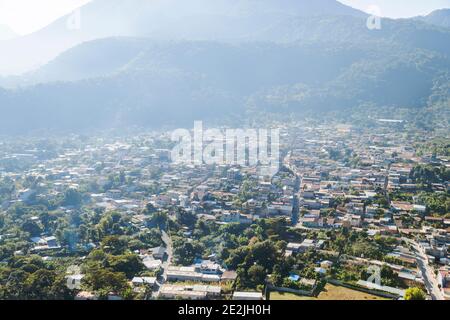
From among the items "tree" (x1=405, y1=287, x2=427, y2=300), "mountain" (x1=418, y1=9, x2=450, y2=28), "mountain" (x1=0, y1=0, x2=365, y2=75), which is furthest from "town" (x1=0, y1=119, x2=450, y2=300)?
"mountain" (x1=418, y1=9, x2=450, y2=28)

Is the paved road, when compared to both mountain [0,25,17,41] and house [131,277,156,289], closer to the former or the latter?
house [131,277,156,289]

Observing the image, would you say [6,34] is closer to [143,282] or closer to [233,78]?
[233,78]

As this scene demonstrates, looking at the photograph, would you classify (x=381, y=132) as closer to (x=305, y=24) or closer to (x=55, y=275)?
(x=55, y=275)

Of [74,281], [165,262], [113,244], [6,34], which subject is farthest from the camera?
[6,34]

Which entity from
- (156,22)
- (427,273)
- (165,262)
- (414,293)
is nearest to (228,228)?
(165,262)

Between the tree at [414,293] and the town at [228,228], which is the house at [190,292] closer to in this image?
the town at [228,228]

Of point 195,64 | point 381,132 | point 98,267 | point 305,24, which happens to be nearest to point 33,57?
point 195,64
